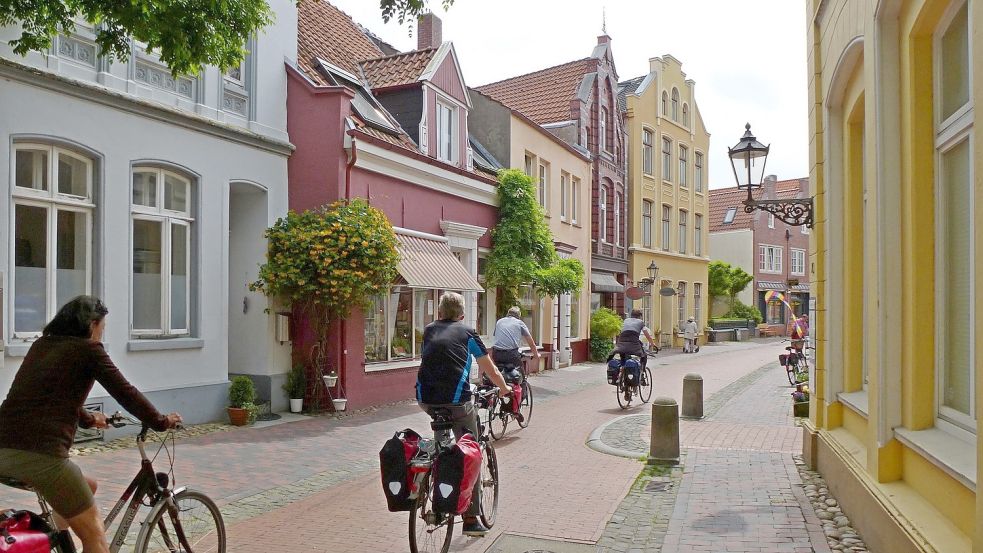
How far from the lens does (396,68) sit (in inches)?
645

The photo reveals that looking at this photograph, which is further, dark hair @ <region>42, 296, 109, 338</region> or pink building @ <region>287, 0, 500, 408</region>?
pink building @ <region>287, 0, 500, 408</region>

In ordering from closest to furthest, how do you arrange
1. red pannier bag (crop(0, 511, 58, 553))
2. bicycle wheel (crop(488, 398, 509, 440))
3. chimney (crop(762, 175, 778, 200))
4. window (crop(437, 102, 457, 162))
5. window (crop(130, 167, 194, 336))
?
red pannier bag (crop(0, 511, 58, 553)), bicycle wheel (crop(488, 398, 509, 440)), window (crop(130, 167, 194, 336)), window (crop(437, 102, 457, 162)), chimney (crop(762, 175, 778, 200))

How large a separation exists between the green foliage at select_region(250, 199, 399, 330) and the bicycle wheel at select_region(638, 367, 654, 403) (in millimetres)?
5124

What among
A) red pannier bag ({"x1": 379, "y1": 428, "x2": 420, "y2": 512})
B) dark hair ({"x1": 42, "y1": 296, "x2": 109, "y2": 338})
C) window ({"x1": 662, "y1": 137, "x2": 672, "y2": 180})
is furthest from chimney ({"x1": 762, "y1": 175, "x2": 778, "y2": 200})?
dark hair ({"x1": 42, "y1": 296, "x2": 109, "y2": 338})

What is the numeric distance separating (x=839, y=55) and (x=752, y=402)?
8858 millimetres

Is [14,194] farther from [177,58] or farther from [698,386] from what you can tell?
[698,386]

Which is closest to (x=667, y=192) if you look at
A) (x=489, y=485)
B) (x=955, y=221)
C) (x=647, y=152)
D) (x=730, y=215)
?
(x=647, y=152)

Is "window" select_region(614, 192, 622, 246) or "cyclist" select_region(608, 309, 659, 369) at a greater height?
"window" select_region(614, 192, 622, 246)

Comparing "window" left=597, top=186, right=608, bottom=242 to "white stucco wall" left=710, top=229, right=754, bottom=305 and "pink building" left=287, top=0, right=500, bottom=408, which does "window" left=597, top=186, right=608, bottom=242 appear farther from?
"white stucco wall" left=710, top=229, right=754, bottom=305

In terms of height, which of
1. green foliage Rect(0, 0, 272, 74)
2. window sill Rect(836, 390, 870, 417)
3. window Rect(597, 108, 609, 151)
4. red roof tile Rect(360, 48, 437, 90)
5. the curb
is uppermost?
window Rect(597, 108, 609, 151)

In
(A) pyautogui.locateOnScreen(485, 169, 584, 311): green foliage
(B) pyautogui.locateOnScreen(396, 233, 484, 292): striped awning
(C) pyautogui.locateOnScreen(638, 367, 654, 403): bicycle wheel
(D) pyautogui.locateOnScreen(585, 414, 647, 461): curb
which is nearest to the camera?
(D) pyautogui.locateOnScreen(585, 414, 647, 461): curb

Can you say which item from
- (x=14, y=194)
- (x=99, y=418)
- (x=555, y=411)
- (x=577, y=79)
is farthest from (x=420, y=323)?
(x=577, y=79)

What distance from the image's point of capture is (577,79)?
85.6ft

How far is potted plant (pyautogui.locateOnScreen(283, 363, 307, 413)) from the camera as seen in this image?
39.7ft
